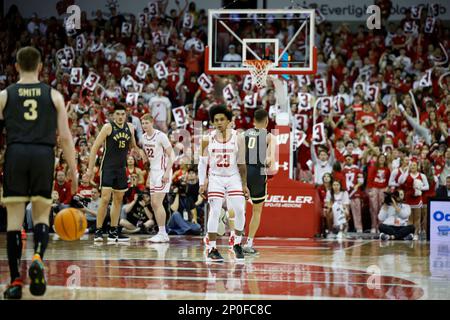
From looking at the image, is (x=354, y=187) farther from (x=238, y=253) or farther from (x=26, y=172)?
(x=26, y=172)

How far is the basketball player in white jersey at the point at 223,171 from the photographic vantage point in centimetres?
1075

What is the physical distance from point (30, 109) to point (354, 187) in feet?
36.7

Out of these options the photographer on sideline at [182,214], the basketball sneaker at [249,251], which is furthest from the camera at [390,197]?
the basketball sneaker at [249,251]

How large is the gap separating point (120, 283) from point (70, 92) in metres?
14.8

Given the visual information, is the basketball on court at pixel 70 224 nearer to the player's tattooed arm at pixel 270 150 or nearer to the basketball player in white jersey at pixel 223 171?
the basketball player in white jersey at pixel 223 171

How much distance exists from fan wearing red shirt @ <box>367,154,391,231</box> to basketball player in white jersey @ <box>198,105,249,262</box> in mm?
6935

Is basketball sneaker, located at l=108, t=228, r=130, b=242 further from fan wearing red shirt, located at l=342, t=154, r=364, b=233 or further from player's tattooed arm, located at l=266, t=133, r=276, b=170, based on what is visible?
fan wearing red shirt, located at l=342, t=154, r=364, b=233

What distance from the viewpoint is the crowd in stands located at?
1738 cm

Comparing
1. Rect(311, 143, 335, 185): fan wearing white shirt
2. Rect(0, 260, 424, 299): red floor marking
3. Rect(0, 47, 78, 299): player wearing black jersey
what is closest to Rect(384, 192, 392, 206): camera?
Rect(311, 143, 335, 185): fan wearing white shirt

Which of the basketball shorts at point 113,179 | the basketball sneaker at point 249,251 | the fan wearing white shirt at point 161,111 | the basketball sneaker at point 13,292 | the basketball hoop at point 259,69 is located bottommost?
the basketball sneaker at point 249,251

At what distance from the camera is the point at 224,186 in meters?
10.9

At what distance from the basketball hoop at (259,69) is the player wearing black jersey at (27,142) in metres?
9.41
